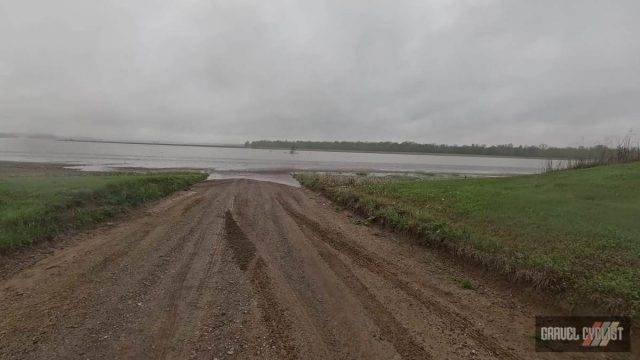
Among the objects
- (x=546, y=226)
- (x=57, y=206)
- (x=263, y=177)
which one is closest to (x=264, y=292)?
(x=546, y=226)

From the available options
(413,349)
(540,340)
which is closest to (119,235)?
(413,349)

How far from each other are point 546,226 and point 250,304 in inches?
346

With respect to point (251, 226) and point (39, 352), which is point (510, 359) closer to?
point (39, 352)

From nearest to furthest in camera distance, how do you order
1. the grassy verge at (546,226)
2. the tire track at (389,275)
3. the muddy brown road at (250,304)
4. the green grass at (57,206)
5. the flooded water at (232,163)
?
the muddy brown road at (250,304) → the tire track at (389,275) → the grassy verge at (546,226) → the green grass at (57,206) → the flooded water at (232,163)

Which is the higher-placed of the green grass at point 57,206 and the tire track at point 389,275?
the green grass at point 57,206

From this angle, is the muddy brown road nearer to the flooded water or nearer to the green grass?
the green grass

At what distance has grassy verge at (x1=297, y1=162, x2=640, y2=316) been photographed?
21.7 ft

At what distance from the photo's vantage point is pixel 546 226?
977 cm

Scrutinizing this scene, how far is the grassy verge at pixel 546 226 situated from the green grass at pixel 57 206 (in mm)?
10449

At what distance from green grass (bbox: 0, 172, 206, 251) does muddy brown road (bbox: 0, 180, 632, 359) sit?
1.14 meters

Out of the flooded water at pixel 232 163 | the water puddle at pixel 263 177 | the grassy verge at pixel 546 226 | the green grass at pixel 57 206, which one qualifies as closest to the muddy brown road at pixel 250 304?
the grassy verge at pixel 546 226

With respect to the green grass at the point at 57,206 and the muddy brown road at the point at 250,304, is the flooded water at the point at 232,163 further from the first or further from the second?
the muddy brown road at the point at 250,304

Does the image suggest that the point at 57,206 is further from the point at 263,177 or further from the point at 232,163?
the point at 232,163

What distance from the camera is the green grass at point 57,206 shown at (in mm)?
9383
